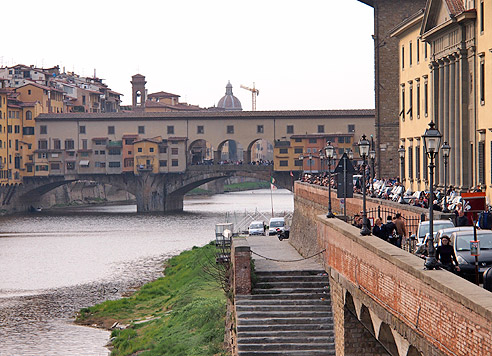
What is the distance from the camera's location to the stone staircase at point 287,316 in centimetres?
2222

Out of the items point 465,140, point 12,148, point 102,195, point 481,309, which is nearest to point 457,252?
point 481,309

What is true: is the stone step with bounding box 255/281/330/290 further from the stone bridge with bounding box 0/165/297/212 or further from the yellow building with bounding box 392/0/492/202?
→ the stone bridge with bounding box 0/165/297/212

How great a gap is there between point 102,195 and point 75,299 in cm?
8651

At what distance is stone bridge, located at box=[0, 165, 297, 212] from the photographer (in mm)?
102500

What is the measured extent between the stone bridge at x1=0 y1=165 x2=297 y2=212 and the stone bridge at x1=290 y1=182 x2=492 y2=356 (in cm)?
7594

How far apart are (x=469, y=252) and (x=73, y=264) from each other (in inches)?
1547

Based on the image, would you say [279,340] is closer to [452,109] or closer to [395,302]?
[395,302]

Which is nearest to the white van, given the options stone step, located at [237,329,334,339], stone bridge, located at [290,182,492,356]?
stone bridge, located at [290,182,492,356]

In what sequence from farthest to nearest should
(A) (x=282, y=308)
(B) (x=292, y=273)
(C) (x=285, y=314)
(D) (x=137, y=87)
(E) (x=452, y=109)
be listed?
(D) (x=137, y=87), (E) (x=452, y=109), (B) (x=292, y=273), (A) (x=282, y=308), (C) (x=285, y=314)

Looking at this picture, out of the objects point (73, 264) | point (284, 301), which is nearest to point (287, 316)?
point (284, 301)

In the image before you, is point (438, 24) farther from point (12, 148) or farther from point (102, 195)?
point (102, 195)

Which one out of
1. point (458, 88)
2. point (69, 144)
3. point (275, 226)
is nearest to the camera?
point (458, 88)

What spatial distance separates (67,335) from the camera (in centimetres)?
3391

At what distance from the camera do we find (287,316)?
2334 cm
